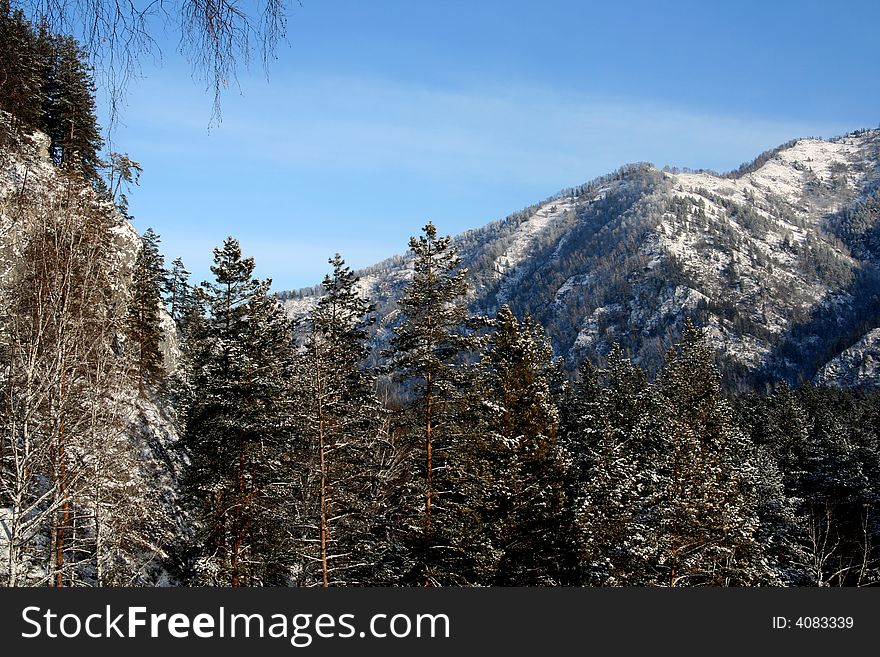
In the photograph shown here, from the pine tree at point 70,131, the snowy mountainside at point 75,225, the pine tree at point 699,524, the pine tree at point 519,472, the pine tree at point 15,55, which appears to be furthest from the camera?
the pine tree at point 699,524

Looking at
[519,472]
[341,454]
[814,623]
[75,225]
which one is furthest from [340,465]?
[814,623]

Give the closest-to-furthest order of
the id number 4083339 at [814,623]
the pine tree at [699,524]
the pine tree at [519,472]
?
the id number 4083339 at [814,623]
the pine tree at [519,472]
the pine tree at [699,524]

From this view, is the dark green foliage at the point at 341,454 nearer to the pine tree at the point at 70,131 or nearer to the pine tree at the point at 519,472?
the pine tree at the point at 519,472

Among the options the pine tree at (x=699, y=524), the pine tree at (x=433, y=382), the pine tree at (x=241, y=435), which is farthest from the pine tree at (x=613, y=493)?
the pine tree at (x=241, y=435)

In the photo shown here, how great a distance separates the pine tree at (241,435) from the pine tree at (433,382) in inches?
173

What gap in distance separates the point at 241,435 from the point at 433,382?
268 inches

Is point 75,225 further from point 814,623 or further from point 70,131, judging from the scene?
point 70,131

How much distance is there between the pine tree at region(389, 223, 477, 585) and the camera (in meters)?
20.5

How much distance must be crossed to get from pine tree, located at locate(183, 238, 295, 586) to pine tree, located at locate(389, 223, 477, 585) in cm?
439

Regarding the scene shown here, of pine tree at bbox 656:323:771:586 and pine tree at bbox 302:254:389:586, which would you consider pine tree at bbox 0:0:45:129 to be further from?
pine tree at bbox 656:323:771:586

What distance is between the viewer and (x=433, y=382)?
20.9 meters

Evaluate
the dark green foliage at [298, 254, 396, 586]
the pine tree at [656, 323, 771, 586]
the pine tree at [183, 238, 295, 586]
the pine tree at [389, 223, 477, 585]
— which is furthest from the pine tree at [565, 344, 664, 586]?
the pine tree at [183, 238, 295, 586]

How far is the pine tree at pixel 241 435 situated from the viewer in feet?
69.0

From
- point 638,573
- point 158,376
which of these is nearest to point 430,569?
point 638,573
